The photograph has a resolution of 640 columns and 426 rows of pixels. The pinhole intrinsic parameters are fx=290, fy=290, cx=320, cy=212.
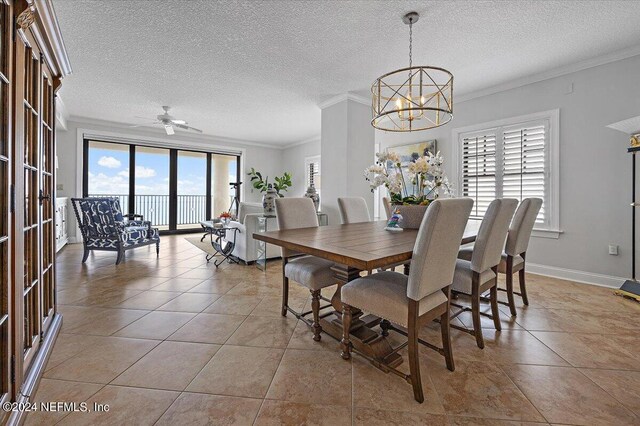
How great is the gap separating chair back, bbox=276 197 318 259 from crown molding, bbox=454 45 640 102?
10.6 feet

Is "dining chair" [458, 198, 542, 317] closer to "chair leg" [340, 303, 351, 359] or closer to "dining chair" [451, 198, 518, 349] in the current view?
"dining chair" [451, 198, 518, 349]

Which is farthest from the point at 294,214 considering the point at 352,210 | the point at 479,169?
the point at 479,169

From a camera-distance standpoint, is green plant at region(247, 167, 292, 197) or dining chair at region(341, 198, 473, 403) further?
green plant at region(247, 167, 292, 197)

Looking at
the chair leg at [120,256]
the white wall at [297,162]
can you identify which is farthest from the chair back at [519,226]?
the white wall at [297,162]

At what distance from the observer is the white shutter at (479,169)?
13.5ft

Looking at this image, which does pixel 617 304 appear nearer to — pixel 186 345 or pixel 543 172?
pixel 543 172

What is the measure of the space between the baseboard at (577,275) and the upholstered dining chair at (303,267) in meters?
3.11

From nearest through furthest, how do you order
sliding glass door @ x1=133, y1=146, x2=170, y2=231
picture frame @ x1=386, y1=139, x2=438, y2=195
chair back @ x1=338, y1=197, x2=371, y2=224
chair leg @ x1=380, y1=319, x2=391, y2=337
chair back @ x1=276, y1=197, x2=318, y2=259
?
chair leg @ x1=380, y1=319, x2=391, y2=337 → chair back @ x1=276, y1=197, x2=318, y2=259 → chair back @ x1=338, y1=197, x2=371, y2=224 → picture frame @ x1=386, y1=139, x2=438, y2=195 → sliding glass door @ x1=133, y1=146, x2=170, y2=231

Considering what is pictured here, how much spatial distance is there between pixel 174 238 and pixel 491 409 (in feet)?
22.9

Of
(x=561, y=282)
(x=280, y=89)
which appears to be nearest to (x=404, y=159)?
(x=280, y=89)

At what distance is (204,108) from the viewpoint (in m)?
5.16

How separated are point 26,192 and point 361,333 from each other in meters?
2.10

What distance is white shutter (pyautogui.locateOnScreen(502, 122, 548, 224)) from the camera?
369 cm

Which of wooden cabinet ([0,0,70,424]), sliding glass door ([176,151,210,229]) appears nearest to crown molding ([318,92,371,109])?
wooden cabinet ([0,0,70,424])
